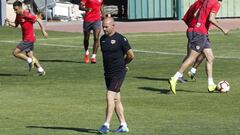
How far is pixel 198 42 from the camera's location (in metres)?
17.7

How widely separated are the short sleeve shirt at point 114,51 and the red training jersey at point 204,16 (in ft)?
15.9

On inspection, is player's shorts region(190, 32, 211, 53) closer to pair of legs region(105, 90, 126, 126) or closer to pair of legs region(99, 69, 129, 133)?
pair of legs region(99, 69, 129, 133)

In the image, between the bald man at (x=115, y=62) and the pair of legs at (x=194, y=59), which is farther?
the pair of legs at (x=194, y=59)

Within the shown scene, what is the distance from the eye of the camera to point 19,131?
1319 centimetres

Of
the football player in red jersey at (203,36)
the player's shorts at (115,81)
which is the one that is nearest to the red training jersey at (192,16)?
the football player in red jersey at (203,36)

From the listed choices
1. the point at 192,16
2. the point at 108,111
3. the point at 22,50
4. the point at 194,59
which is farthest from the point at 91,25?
the point at 108,111

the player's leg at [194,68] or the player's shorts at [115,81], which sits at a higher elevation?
the player's shorts at [115,81]

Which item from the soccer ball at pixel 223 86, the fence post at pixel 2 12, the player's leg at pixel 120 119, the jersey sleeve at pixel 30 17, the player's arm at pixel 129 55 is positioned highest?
the player's arm at pixel 129 55

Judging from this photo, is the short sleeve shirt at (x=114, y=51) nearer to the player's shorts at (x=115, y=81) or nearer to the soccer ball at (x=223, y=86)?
the player's shorts at (x=115, y=81)

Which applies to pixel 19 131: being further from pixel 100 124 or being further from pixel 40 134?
pixel 100 124

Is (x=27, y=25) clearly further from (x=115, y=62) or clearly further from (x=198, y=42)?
(x=115, y=62)

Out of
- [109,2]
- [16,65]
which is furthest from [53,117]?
[109,2]

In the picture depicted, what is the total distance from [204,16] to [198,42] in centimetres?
54

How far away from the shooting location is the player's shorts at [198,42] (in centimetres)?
1767
